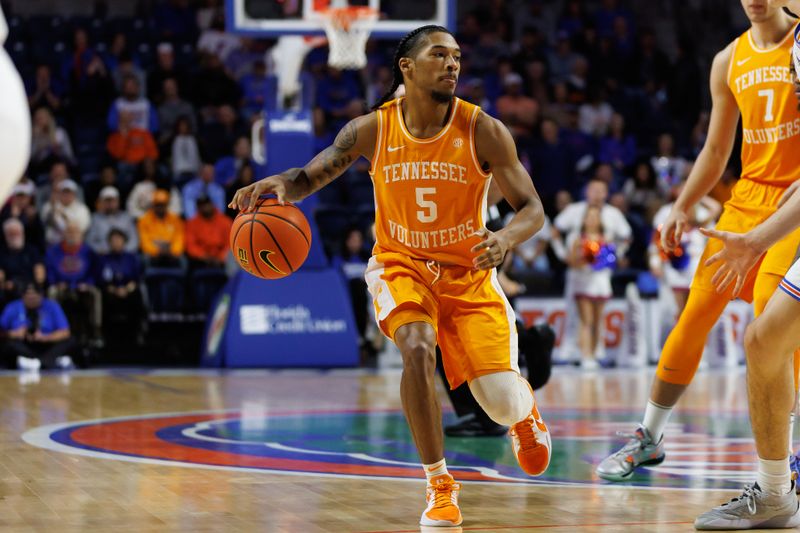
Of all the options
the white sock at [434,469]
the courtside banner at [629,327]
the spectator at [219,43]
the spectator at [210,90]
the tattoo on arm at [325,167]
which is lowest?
the courtside banner at [629,327]

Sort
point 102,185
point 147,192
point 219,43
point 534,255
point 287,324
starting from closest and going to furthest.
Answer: point 287,324, point 534,255, point 147,192, point 102,185, point 219,43

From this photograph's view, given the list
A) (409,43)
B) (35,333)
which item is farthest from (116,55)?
(409,43)

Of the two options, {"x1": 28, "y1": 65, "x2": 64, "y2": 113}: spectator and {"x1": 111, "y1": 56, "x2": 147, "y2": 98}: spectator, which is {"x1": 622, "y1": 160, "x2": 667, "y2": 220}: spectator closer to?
{"x1": 111, "y1": 56, "x2": 147, "y2": 98}: spectator

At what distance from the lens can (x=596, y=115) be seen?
60.6 ft

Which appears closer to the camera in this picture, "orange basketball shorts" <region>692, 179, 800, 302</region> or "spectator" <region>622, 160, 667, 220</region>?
"orange basketball shorts" <region>692, 179, 800, 302</region>

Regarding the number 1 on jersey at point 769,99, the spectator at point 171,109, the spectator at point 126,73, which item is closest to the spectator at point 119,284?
the spectator at point 171,109

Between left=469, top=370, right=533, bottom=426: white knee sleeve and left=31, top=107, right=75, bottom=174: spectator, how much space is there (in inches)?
446

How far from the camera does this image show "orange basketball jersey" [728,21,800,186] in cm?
578

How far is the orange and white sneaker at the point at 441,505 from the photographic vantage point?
4.88 m

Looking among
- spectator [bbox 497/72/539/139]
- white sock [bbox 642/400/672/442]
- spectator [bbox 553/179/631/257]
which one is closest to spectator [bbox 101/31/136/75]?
spectator [bbox 497/72/539/139]

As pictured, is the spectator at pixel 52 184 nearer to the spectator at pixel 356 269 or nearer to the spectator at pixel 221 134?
the spectator at pixel 221 134

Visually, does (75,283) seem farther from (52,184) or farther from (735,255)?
(735,255)

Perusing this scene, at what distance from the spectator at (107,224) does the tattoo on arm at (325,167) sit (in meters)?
9.38

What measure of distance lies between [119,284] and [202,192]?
6.22 feet
